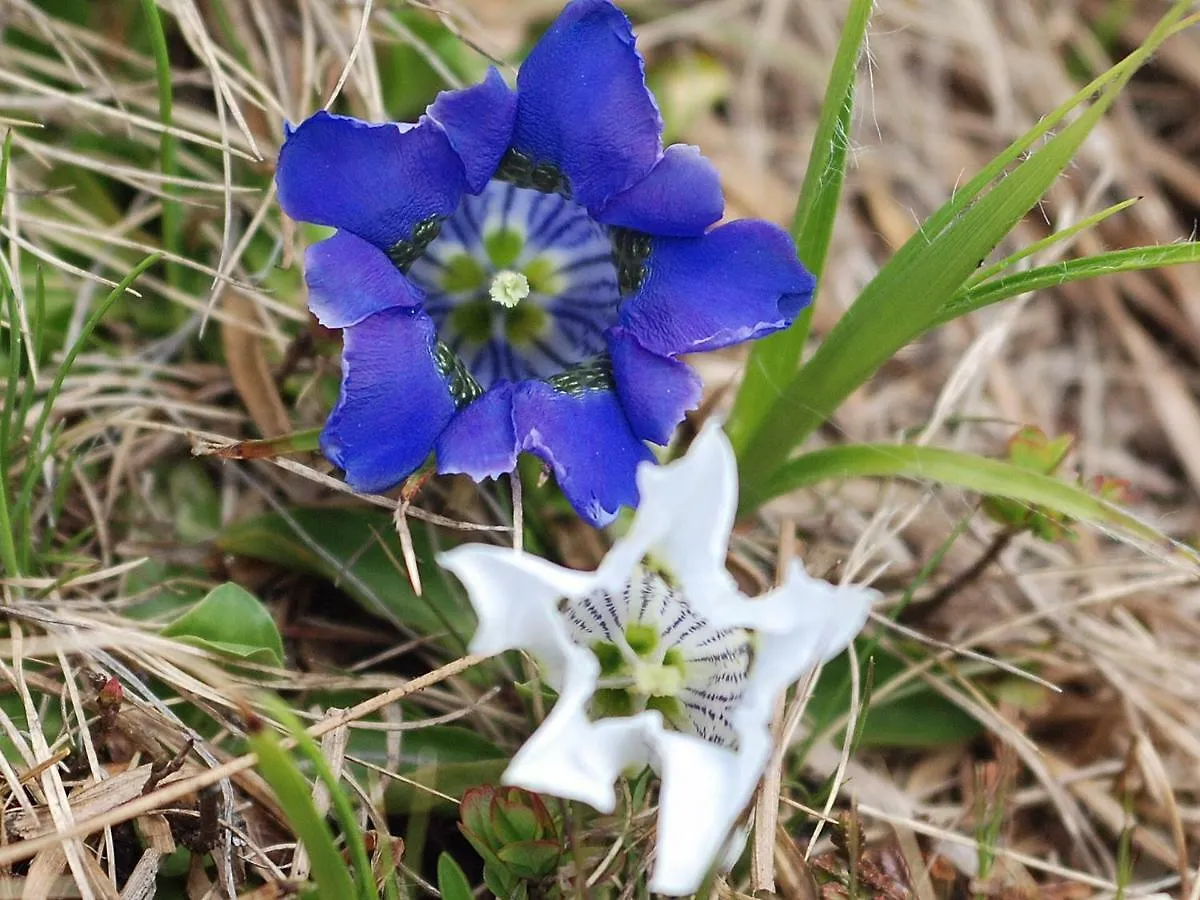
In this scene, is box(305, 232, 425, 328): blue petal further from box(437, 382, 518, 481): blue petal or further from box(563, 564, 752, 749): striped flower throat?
box(563, 564, 752, 749): striped flower throat

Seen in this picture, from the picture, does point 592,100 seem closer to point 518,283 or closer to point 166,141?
point 518,283

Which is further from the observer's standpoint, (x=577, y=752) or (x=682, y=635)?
(x=682, y=635)

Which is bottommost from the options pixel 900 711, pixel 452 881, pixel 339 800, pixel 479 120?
pixel 900 711

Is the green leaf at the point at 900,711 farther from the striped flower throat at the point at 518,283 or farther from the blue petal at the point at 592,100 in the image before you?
the blue petal at the point at 592,100

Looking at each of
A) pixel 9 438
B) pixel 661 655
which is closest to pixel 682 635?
pixel 661 655

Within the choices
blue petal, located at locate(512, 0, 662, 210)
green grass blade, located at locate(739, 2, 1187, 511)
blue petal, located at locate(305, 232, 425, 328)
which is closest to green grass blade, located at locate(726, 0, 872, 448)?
green grass blade, located at locate(739, 2, 1187, 511)

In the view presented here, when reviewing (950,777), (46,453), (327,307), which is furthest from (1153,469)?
(46,453)
